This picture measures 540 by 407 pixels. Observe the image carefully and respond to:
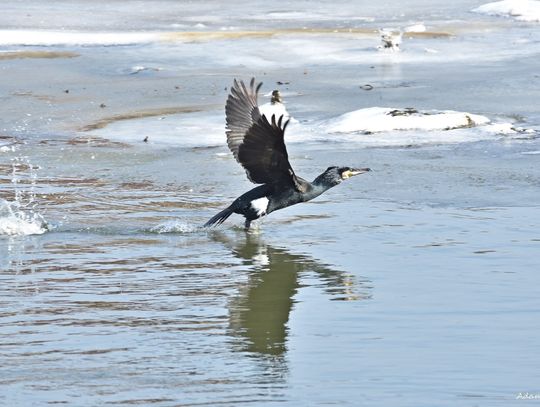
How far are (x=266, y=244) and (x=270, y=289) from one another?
1314mm

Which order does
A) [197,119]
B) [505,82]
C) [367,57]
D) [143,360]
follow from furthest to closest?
[367,57], [505,82], [197,119], [143,360]

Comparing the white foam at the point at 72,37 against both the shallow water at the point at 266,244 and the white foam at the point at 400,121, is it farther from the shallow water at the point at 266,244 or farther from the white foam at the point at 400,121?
the white foam at the point at 400,121

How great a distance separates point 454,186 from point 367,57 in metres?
7.49

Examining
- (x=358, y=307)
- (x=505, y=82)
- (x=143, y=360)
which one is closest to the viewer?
(x=143, y=360)

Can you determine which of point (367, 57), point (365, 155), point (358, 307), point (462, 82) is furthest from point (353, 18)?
point (358, 307)

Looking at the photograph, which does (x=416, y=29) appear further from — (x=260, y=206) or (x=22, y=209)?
(x=22, y=209)

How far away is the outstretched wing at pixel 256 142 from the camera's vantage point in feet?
28.8

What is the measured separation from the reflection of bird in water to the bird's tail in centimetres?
12

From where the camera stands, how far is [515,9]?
22297mm

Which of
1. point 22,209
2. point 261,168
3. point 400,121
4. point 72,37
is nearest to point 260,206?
point 261,168

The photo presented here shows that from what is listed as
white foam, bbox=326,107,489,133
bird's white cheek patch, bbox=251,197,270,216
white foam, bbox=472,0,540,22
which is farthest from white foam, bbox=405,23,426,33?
bird's white cheek patch, bbox=251,197,270,216

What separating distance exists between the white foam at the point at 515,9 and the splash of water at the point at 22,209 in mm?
12562

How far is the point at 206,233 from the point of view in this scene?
8.99 m

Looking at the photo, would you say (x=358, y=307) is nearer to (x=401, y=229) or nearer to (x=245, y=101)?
(x=401, y=229)
